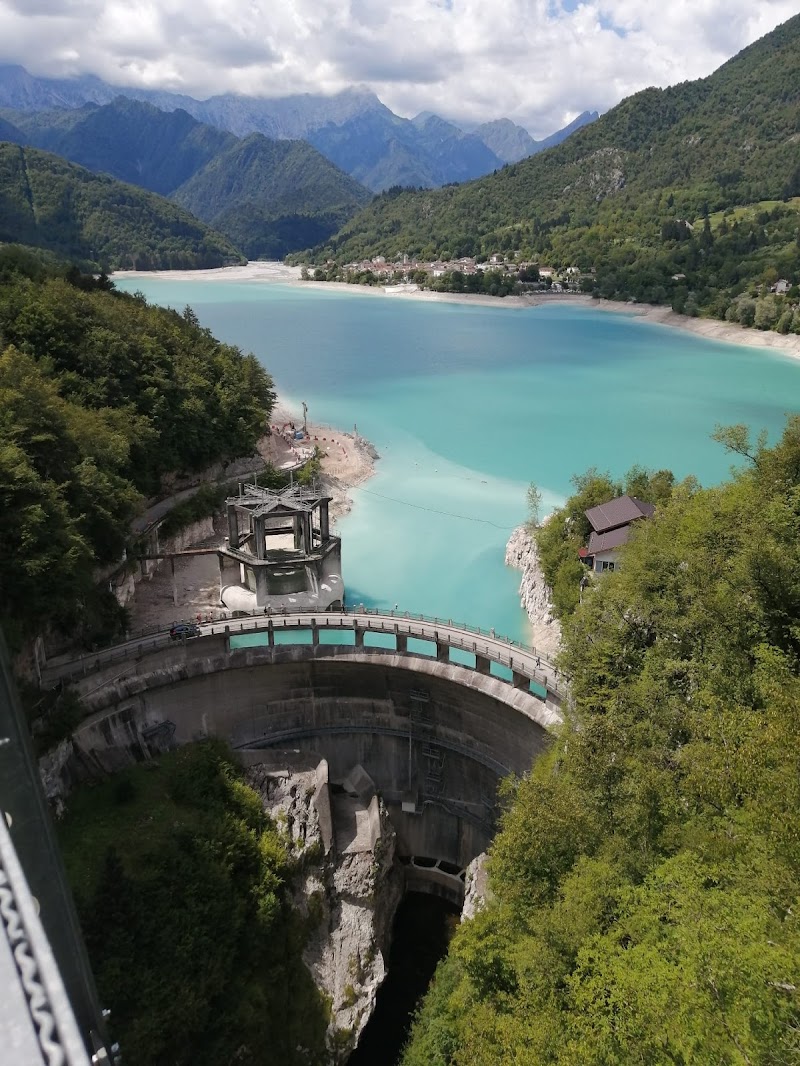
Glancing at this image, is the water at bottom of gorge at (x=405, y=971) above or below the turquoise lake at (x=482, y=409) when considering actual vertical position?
below

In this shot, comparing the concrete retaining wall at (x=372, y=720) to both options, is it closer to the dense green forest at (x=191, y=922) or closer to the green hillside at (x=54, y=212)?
the dense green forest at (x=191, y=922)

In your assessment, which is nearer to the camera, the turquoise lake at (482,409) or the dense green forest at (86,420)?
the dense green forest at (86,420)

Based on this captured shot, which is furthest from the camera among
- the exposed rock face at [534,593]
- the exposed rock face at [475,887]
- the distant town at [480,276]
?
the distant town at [480,276]

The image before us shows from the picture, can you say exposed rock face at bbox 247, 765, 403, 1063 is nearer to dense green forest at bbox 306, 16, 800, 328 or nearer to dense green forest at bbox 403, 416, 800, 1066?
dense green forest at bbox 403, 416, 800, 1066

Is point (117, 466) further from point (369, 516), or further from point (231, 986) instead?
point (231, 986)

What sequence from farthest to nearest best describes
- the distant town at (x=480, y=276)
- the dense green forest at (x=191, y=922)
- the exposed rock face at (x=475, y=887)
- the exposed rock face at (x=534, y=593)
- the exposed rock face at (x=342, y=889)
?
the distant town at (x=480, y=276), the exposed rock face at (x=534, y=593), the exposed rock face at (x=475, y=887), the exposed rock face at (x=342, y=889), the dense green forest at (x=191, y=922)

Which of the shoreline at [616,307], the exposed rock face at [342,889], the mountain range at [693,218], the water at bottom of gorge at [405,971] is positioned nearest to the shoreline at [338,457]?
the exposed rock face at [342,889]

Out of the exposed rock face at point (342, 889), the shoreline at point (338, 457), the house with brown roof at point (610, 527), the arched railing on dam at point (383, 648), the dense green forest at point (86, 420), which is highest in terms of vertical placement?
the dense green forest at point (86, 420)
